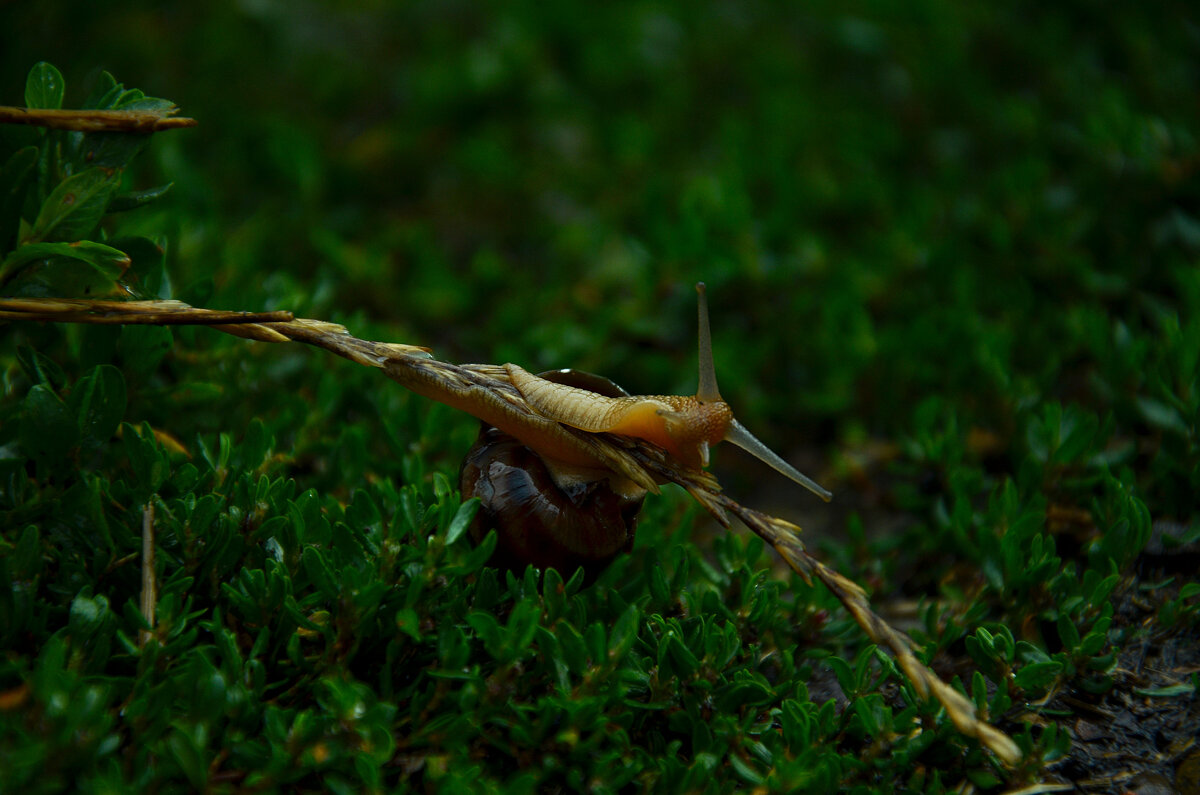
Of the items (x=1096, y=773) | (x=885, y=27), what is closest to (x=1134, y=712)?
A: (x=1096, y=773)

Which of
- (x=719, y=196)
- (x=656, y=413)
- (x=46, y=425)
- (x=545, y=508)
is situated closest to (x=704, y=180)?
(x=719, y=196)

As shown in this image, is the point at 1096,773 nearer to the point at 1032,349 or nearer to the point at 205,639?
the point at 1032,349

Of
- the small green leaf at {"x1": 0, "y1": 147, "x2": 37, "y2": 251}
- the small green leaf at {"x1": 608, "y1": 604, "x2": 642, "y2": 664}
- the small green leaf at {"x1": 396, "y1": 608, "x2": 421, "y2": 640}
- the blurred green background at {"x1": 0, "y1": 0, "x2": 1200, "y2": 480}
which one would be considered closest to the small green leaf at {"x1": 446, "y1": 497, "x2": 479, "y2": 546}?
the small green leaf at {"x1": 396, "y1": 608, "x2": 421, "y2": 640}

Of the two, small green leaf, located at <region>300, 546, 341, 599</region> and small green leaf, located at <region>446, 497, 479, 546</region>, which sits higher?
small green leaf, located at <region>446, 497, 479, 546</region>

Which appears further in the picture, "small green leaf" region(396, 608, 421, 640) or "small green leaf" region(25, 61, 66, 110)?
"small green leaf" region(25, 61, 66, 110)

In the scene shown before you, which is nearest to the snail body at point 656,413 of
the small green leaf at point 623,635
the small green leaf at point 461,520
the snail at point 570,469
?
the snail at point 570,469

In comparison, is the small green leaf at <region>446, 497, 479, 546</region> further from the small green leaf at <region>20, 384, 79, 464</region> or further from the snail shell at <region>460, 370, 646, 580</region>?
the small green leaf at <region>20, 384, 79, 464</region>
